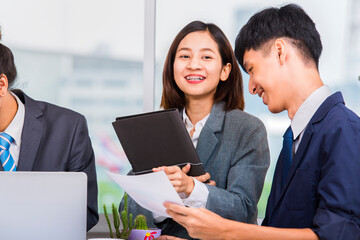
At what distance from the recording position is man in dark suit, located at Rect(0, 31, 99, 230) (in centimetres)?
204

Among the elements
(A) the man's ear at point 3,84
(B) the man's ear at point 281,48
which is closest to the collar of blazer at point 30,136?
(A) the man's ear at point 3,84

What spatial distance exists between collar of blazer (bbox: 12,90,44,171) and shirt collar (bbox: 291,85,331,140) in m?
1.15

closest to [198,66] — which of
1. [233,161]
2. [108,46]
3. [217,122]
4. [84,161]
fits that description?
[217,122]

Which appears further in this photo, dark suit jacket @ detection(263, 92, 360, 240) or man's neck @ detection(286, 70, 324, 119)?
man's neck @ detection(286, 70, 324, 119)

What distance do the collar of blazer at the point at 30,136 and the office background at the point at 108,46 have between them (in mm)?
1021

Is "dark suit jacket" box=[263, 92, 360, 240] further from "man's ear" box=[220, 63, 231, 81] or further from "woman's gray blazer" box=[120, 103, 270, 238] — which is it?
"man's ear" box=[220, 63, 231, 81]

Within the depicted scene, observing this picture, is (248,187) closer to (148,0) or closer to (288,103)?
(288,103)

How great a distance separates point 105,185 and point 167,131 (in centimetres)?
159

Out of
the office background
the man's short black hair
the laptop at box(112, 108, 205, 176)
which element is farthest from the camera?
the office background

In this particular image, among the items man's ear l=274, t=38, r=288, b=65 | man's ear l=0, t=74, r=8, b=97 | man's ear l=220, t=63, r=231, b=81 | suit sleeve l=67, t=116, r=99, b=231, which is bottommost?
suit sleeve l=67, t=116, r=99, b=231

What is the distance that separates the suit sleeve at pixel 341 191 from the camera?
1.25 meters

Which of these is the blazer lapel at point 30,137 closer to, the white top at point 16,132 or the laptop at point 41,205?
the white top at point 16,132

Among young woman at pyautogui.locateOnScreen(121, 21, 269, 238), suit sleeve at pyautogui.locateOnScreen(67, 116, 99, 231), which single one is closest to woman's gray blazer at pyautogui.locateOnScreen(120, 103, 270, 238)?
young woman at pyautogui.locateOnScreen(121, 21, 269, 238)

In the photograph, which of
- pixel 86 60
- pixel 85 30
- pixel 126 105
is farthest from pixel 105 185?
pixel 85 30
